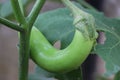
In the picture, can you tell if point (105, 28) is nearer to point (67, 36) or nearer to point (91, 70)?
point (67, 36)

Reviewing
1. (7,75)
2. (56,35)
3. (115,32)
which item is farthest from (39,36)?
(7,75)

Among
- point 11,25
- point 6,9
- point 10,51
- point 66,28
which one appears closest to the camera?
point 11,25

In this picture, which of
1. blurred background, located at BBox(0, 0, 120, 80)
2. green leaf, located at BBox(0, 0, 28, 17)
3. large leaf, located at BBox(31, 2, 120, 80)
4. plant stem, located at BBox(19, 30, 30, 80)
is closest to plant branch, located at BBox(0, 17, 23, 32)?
plant stem, located at BBox(19, 30, 30, 80)

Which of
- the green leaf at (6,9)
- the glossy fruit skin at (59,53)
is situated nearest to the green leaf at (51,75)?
the glossy fruit skin at (59,53)

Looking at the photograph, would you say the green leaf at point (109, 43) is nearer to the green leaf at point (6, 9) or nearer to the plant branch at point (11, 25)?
the plant branch at point (11, 25)

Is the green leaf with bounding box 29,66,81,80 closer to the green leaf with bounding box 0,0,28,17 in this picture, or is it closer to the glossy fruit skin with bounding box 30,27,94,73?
the glossy fruit skin with bounding box 30,27,94,73

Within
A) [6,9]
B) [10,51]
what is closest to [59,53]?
[6,9]

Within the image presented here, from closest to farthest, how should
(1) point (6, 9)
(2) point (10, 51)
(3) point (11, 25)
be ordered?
1. (3) point (11, 25)
2. (1) point (6, 9)
3. (2) point (10, 51)

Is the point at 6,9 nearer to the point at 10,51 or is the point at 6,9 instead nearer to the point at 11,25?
the point at 11,25
